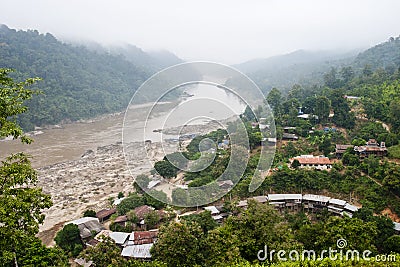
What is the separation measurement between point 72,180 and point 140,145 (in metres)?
13.3

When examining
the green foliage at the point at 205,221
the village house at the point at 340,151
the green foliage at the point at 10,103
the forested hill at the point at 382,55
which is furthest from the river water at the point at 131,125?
the forested hill at the point at 382,55

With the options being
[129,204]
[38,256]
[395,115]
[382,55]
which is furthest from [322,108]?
[382,55]

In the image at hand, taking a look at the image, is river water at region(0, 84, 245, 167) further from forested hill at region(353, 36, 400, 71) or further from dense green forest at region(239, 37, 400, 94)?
forested hill at region(353, 36, 400, 71)

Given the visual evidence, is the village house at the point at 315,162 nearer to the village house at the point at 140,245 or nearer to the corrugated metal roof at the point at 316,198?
the corrugated metal roof at the point at 316,198

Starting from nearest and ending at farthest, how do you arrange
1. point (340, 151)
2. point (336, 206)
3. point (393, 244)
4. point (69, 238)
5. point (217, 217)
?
point (393, 244) < point (69, 238) < point (217, 217) < point (336, 206) < point (340, 151)

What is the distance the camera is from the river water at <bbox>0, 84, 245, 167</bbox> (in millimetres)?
5219

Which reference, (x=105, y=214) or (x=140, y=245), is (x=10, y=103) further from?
(x=105, y=214)

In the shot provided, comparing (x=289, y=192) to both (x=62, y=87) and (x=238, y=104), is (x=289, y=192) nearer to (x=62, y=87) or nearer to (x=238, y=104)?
(x=238, y=104)

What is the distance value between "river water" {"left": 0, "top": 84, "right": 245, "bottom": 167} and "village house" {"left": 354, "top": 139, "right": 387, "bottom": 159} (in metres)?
9.27

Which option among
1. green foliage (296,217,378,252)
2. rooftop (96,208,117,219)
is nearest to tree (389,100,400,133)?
green foliage (296,217,378,252)

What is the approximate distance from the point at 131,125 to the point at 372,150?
11150mm

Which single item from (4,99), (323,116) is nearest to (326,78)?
(323,116)

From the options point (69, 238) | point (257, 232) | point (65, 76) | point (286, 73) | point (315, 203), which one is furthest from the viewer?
point (286, 73)

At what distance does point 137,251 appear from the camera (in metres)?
8.84
